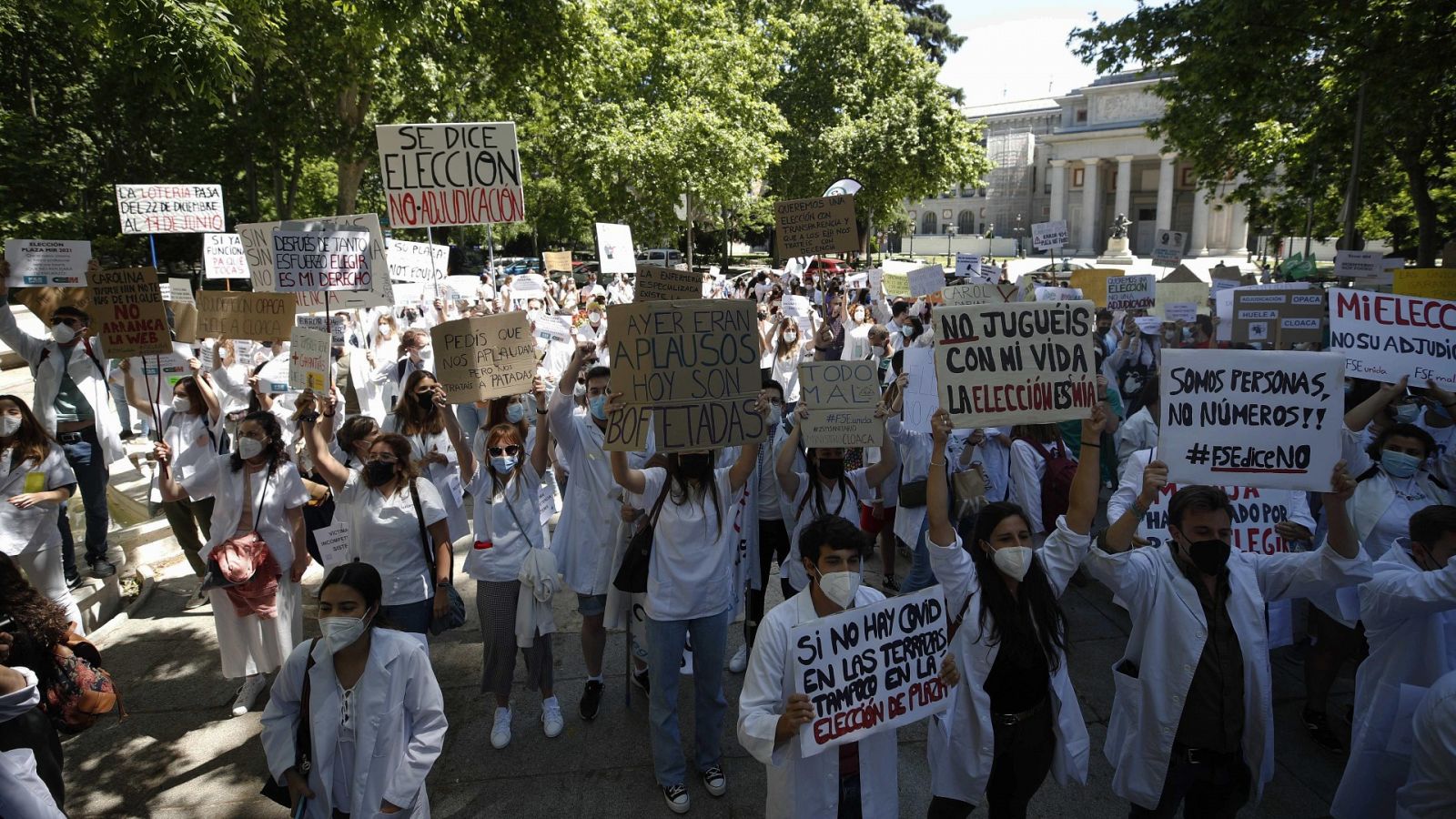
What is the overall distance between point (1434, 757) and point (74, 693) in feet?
15.6

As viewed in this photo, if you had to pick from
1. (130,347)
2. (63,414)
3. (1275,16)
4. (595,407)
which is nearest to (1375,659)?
(595,407)

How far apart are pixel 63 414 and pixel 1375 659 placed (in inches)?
345

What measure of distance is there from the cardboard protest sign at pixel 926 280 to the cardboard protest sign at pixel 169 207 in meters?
9.63

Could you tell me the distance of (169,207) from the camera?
→ 10844mm

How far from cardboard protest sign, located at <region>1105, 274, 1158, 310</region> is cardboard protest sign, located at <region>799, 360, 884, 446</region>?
22.8ft

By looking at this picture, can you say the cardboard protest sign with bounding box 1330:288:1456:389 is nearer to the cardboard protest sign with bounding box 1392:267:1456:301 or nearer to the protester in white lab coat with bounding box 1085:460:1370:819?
the protester in white lab coat with bounding box 1085:460:1370:819

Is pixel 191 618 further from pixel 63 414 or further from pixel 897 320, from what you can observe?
pixel 897 320

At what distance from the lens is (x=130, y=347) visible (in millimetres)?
6078

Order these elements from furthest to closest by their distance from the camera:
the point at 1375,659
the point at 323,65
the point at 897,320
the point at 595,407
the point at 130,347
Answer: the point at 323,65, the point at 897,320, the point at 130,347, the point at 595,407, the point at 1375,659

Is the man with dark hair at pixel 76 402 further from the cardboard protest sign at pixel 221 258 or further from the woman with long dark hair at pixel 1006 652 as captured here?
the woman with long dark hair at pixel 1006 652

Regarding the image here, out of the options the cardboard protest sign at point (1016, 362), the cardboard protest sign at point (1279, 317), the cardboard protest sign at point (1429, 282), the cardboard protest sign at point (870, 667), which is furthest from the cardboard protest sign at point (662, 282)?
the cardboard protest sign at point (1429, 282)

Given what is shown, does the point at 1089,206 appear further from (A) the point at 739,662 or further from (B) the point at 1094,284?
(A) the point at 739,662

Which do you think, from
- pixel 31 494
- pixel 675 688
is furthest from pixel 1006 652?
pixel 31 494

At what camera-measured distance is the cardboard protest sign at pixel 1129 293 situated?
10453 millimetres
